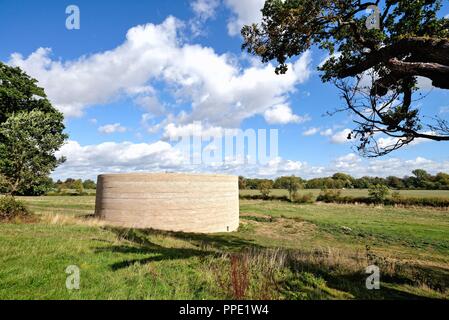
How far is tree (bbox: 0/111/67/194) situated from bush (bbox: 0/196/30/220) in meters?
6.09

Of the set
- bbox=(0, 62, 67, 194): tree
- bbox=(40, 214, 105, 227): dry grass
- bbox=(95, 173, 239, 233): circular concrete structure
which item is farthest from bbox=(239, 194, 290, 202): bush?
bbox=(40, 214, 105, 227): dry grass

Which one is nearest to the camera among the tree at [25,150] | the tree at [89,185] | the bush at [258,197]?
the tree at [25,150]

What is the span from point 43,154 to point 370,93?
25.6m

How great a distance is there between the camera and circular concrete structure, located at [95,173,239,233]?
902 inches

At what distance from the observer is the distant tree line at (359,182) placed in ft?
259

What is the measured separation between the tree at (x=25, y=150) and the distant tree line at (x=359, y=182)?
54988 millimetres

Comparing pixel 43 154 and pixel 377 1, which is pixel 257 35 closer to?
pixel 377 1

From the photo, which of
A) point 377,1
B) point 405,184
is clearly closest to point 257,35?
point 377,1

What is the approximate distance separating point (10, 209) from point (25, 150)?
8.29 m
